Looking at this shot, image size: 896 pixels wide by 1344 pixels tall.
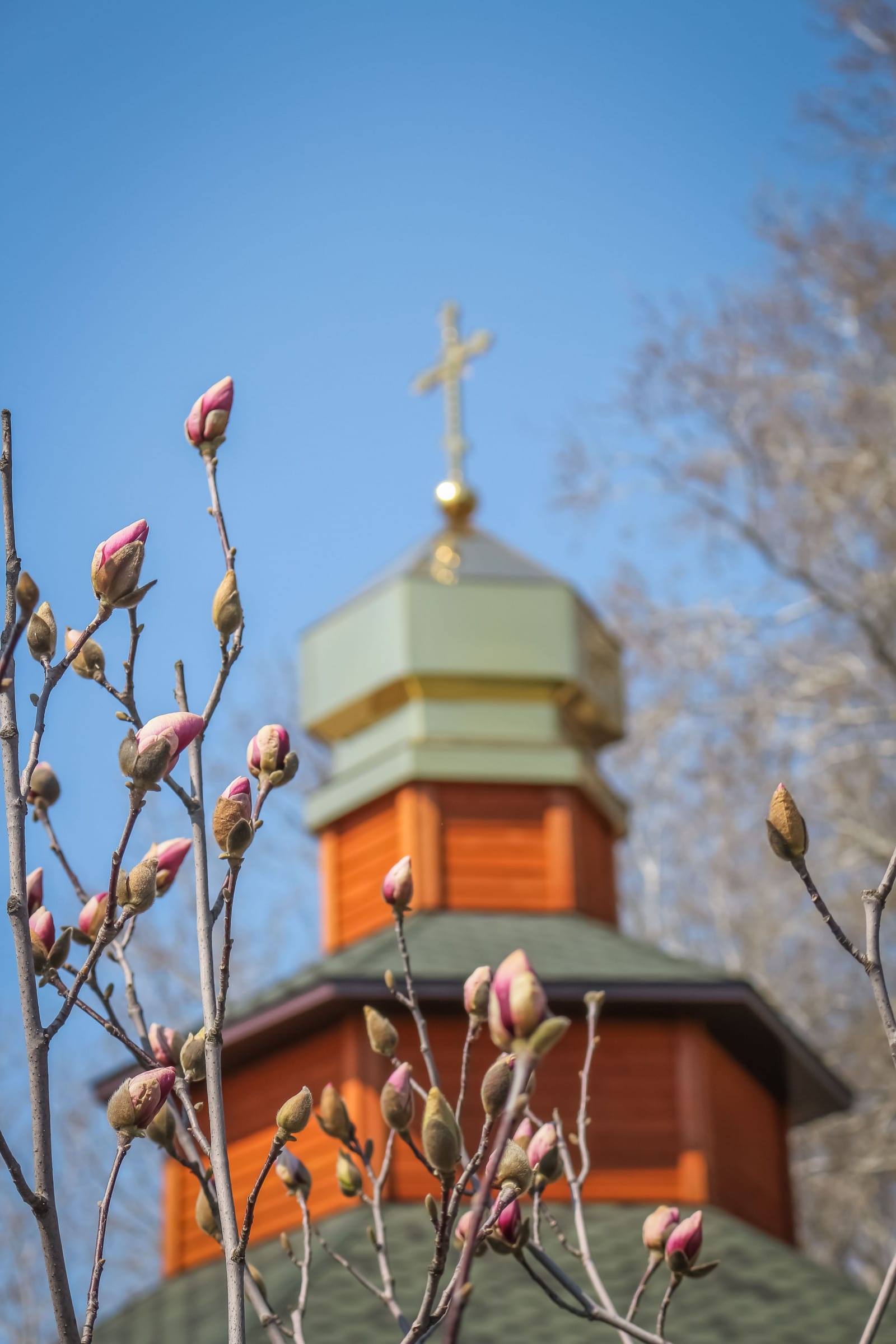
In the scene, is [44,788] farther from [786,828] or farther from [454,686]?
[454,686]

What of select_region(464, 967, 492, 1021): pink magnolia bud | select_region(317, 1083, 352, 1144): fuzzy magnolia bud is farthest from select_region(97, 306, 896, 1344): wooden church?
select_region(464, 967, 492, 1021): pink magnolia bud

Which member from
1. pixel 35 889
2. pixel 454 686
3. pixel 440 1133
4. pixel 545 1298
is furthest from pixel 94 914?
pixel 454 686

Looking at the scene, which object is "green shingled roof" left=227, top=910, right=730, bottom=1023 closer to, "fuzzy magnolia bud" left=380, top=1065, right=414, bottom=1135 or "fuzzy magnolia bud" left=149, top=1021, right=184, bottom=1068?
"fuzzy magnolia bud" left=149, top=1021, right=184, bottom=1068

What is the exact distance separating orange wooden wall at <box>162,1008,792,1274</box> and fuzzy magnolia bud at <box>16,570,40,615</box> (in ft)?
16.4

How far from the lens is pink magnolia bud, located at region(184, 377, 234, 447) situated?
7.25ft

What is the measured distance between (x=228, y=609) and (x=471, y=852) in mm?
6184

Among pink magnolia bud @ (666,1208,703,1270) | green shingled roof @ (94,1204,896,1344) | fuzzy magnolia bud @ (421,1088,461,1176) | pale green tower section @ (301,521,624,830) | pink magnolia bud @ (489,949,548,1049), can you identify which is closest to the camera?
pink magnolia bud @ (489,949,548,1049)

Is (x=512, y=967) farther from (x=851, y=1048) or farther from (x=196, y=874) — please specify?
(x=851, y=1048)

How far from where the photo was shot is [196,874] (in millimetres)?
1880

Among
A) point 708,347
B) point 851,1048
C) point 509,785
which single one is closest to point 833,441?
point 708,347

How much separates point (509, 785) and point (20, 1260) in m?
10.5

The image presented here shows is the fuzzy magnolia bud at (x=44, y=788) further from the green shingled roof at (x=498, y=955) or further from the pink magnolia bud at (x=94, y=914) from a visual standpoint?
the green shingled roof at (x=498, y=955)

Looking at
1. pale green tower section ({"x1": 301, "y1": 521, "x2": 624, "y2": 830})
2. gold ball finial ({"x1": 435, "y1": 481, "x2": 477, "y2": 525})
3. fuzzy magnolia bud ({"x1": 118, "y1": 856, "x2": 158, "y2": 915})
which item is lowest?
fuzzy magnolia bud ({"x1": 118, "y1": 856, "x2": 158, "y2": 915})

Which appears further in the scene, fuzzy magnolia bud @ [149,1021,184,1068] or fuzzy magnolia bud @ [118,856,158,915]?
fuzzy magnolia bud @ [149,1021,184,1068]
